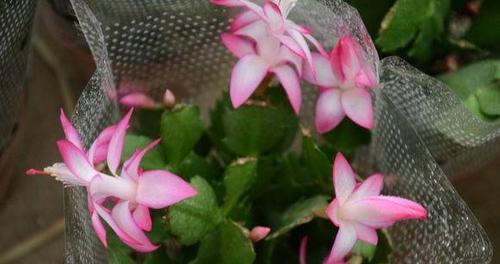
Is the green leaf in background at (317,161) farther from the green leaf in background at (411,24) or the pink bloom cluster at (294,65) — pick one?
the green leaf in background at (411,24)

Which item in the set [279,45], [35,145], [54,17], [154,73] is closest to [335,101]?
[279,45]

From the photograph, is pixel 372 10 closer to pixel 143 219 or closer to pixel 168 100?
pixel 168 100

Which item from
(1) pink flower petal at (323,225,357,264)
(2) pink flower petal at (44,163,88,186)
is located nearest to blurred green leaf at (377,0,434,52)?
(1) pink flower petal at (323,225,357,264)

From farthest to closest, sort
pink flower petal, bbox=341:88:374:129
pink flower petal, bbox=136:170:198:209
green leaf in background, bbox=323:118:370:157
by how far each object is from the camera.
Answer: green leaf in background, bbox=323:118:370:157, pink flower petal, bbox=341:88:374:129, pink flower petal, bbox=136:170:198:209

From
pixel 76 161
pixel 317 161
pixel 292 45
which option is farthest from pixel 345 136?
pixel 76 161

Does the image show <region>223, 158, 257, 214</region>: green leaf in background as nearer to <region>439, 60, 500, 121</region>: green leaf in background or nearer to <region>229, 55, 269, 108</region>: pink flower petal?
<region>229, 55, 269, 108</region>: pink flower petal

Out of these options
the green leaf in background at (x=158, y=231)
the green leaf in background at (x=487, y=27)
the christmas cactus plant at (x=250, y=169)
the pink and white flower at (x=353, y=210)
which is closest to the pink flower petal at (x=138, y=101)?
the christmas cactus plant at (x=250, y=169)
